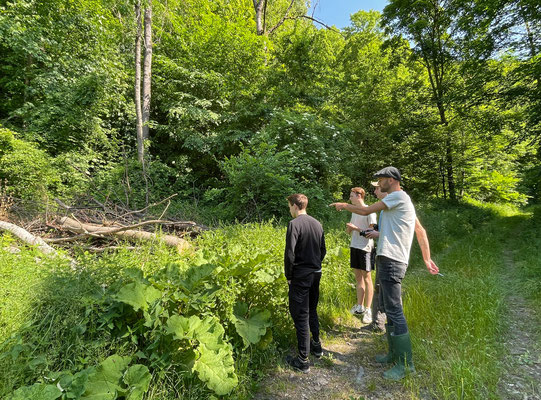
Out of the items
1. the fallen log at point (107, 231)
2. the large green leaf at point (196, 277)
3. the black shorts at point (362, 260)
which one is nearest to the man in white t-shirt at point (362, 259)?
the black shorts at point (362, 260)

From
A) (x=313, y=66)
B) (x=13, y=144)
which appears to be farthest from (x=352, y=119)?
(x=13, y=144)

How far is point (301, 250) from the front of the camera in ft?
9.96

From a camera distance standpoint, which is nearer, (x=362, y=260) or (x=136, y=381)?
(x=136, y=381)

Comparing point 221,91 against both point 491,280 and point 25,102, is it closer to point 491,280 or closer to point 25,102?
point 25,102

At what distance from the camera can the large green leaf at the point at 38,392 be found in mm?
1594

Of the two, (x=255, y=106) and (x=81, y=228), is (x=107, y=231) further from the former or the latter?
(x=255, y=106)

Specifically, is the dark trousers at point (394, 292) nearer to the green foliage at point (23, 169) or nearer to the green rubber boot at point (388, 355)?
the green rubber boot at point (388, 355)

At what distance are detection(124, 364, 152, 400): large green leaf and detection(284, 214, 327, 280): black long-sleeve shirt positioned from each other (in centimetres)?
159

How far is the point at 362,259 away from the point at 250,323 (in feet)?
6.63

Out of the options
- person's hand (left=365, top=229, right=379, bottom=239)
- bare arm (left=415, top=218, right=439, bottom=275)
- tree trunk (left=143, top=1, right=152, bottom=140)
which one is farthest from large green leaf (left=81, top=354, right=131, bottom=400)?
tree trunk (left=143, top=1, right=152, bottom=140)

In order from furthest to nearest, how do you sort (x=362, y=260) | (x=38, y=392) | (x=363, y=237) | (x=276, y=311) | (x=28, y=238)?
1. (x=28, y=238)
2. (x=363, y=237)
3. (x=362, y=260)
4. (x=276, y=311)
5. (x=38, y=392)

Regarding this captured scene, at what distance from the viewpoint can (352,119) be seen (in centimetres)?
1509

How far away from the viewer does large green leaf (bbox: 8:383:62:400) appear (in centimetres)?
159

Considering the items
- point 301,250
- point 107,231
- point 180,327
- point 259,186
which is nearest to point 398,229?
point 301,250
